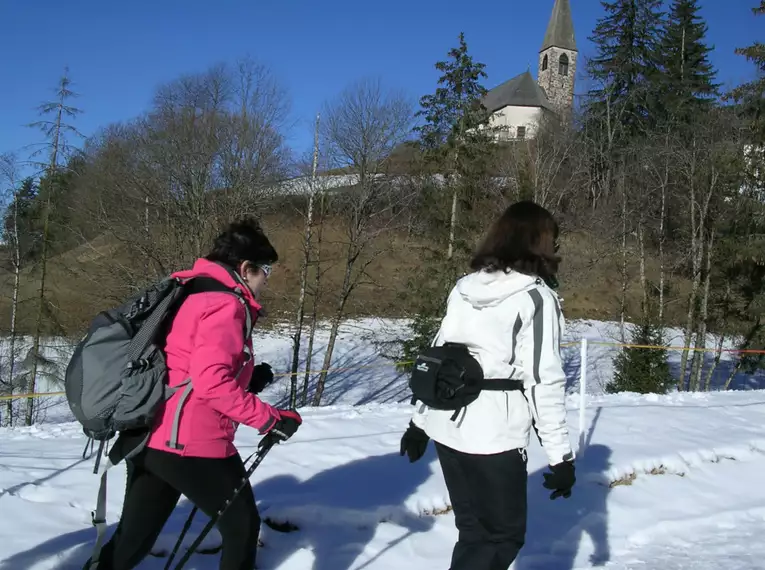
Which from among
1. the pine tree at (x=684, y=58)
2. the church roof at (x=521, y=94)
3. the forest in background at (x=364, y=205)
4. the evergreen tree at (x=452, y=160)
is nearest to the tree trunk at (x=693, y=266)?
the forest in background at (x=364, y=205)

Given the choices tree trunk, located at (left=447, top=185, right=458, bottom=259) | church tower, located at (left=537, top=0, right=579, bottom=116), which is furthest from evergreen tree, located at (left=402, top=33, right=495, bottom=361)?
church tower, located at (left=537, top=0, right=579, bottom=116)

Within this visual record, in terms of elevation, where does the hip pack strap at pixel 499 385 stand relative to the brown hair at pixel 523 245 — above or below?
below

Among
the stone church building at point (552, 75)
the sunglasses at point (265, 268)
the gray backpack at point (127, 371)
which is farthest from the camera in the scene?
the stone church building at point (552, 75)

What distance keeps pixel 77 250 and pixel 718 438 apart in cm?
2150

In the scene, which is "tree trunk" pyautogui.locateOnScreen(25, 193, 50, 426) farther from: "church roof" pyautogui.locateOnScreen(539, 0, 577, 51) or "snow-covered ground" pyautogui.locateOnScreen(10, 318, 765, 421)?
"church roof" pyautogui.locateOnScreen(539, 0, 577, 51)

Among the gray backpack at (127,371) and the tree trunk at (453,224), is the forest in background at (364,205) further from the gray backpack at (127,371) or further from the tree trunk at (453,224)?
the gray backpack at (127,371)

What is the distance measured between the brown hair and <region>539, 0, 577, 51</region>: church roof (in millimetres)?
63392

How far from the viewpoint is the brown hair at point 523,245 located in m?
2.48

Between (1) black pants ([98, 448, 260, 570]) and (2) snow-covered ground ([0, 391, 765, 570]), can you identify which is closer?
(1) black pants ([98, 448, 260, 570])

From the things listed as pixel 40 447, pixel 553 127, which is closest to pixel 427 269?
pixel 40 447

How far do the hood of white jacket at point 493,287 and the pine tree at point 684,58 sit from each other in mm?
36010

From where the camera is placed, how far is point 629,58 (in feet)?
115

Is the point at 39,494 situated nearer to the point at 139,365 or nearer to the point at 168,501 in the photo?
the point at 168,501

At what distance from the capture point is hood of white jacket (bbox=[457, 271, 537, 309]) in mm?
2396
